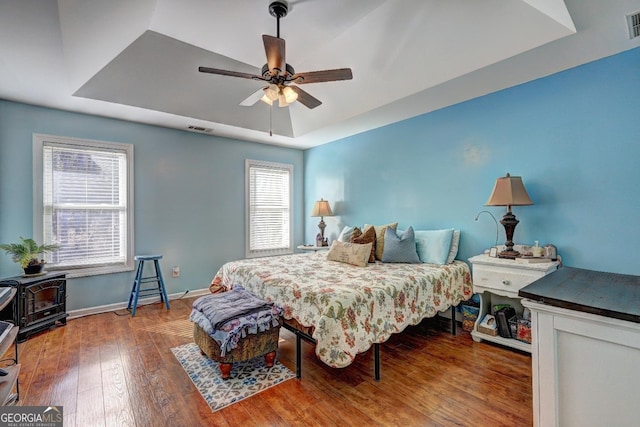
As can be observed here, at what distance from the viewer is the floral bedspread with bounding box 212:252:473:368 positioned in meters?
1.99

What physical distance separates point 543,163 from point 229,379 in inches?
133

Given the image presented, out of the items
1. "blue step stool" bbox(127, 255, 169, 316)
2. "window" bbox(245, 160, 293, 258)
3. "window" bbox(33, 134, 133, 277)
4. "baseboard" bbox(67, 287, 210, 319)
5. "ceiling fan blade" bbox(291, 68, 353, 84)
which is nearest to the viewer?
"ceiling fan blade" bbox(291, 68, 353, 84)

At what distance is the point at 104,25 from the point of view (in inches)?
95.3

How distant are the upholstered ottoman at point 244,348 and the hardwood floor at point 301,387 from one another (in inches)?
9.3

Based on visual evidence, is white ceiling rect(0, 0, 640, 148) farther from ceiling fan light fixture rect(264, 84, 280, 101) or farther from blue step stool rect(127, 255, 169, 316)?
blue step stool rect(127, 255, 169, 316)

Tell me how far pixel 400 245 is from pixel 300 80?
2.03 m

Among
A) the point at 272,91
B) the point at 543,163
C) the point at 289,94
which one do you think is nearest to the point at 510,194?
the point at 543,163

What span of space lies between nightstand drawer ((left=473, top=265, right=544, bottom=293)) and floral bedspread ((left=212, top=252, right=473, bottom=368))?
0.97ft

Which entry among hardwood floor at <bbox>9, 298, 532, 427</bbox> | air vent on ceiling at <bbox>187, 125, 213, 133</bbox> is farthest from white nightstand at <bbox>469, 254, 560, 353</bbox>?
air vent on ceiling at <bbox>187, 125, 213, 133</bbox>

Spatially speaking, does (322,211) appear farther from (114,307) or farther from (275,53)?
(114,307)

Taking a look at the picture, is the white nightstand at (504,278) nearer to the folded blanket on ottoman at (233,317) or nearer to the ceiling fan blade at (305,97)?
the folded blanket on ottoman at (233,317)

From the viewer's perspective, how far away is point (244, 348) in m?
2.17

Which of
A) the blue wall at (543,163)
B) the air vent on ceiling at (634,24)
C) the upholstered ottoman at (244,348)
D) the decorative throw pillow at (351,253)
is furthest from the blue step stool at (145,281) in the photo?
the air vent on ceiling at (634,24)

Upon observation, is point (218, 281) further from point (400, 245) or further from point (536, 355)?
point (536, 355)
